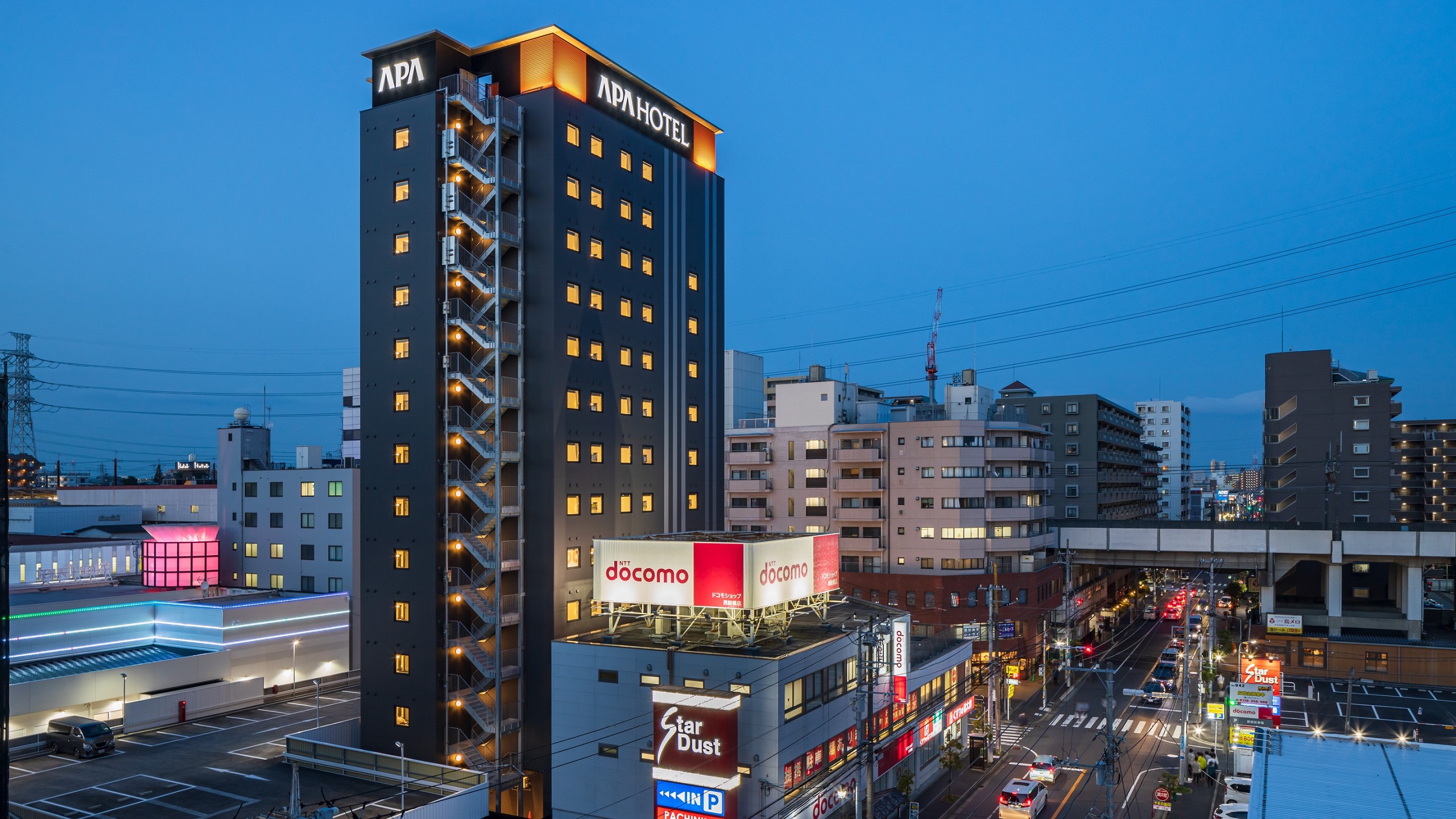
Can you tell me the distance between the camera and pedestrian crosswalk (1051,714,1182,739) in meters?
64.9

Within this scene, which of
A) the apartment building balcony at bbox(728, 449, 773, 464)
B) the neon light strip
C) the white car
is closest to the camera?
the white car

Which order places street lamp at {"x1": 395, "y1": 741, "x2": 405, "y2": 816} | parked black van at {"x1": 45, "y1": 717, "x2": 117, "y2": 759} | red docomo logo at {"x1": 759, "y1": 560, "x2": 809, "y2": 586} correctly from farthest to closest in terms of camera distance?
parked black van at {"x1": 45, "y1": 717, "x2": 117, "y2": 759}
red docomo logo at {"x1": 759, "y1": 560, "x2": 809, "y2": 586}
street lamp at {"x1": 395, "y1": 741, "x2": 405, "y2": 816}

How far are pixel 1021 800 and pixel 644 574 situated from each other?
22.3 metres

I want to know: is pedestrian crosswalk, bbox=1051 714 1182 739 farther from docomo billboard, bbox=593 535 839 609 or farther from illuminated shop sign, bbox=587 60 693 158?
illuminated shop sign, bbox=587 60 693 158

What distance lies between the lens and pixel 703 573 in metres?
43.6

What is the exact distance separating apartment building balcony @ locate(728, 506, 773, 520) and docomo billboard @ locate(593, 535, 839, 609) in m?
43.9

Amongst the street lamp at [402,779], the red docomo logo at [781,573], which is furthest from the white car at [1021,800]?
Answer: the street lamp at [402,779]

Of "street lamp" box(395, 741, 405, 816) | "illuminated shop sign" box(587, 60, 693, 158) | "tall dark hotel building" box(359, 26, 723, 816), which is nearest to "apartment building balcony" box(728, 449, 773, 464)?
"illuminated shop sign" box(587, 60, 693, 158)

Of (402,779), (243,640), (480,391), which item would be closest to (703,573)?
(480,391)

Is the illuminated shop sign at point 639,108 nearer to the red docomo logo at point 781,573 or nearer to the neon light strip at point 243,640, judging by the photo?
the red docomo logo at point 781,573

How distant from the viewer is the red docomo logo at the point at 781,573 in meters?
43.3

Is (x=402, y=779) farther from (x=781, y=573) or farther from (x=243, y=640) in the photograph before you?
(x=243, y=640)

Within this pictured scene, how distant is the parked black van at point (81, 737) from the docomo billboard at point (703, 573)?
29.5 metres

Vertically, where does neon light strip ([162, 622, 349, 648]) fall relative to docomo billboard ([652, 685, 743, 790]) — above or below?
below
